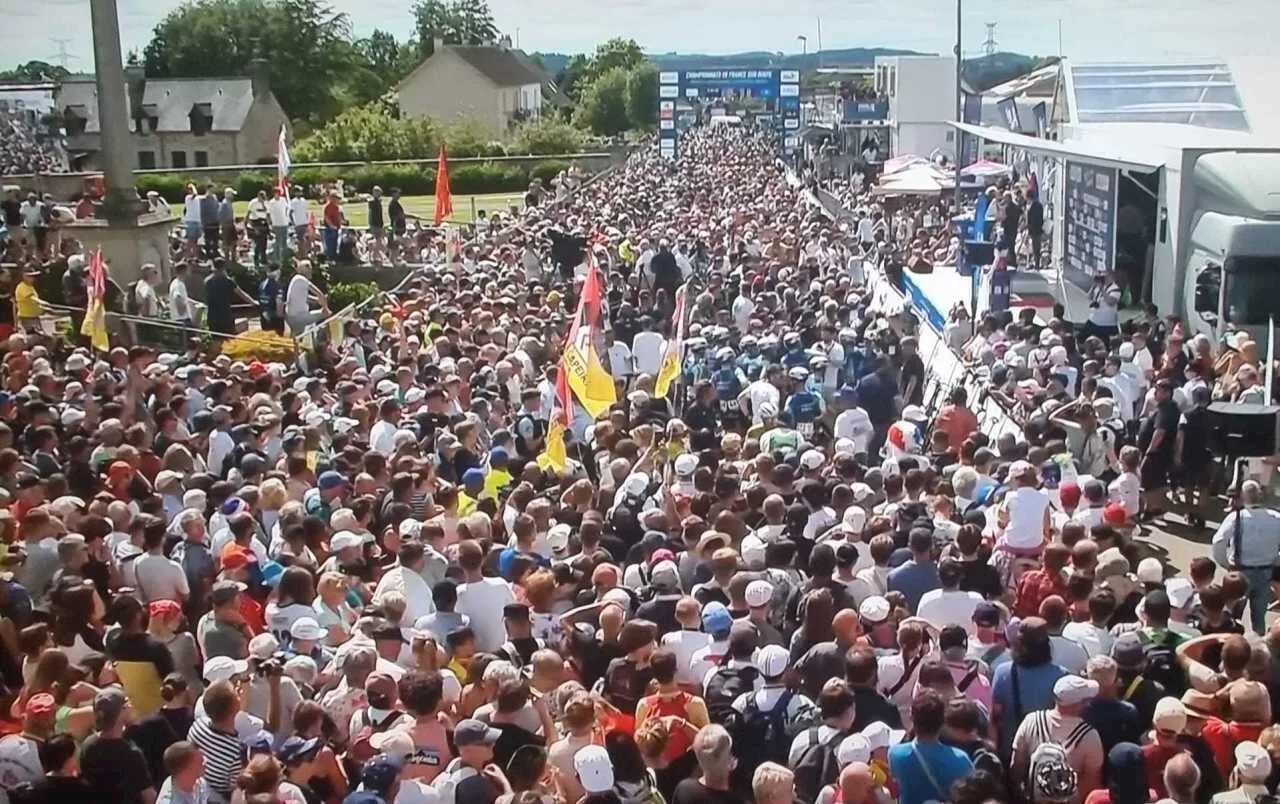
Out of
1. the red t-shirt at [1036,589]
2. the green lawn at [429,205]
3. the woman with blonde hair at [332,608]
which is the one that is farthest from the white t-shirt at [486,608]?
the green lawn at [429,205]

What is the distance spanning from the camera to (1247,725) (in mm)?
5965

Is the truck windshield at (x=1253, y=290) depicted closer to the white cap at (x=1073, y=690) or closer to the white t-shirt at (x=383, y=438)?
the white t-shirt at (x=383, y=438)

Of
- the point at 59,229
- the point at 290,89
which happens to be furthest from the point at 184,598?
the point at 290,89

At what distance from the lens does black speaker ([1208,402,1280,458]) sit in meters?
12.5

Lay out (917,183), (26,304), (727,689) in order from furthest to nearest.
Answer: (917,183) → (26,304) → (727,689)

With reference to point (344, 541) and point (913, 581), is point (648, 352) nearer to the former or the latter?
point (344, 541)

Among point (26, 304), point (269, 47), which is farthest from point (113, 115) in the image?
point (269, 47)

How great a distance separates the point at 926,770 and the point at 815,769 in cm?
49

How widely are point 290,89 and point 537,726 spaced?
328 feet

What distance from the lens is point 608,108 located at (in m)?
111

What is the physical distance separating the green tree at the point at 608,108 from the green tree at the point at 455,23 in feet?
133

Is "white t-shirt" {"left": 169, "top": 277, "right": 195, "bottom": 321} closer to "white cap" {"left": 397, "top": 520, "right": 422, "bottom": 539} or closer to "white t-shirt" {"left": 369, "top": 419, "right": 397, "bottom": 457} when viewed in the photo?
"white t-shirt" {"left": 369, "top": 419, "right": 397, "bottom": 457}

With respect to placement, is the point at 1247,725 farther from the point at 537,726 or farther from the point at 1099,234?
the point at 1099,234

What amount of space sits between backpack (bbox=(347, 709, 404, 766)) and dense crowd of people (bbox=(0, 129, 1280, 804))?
2 cm
